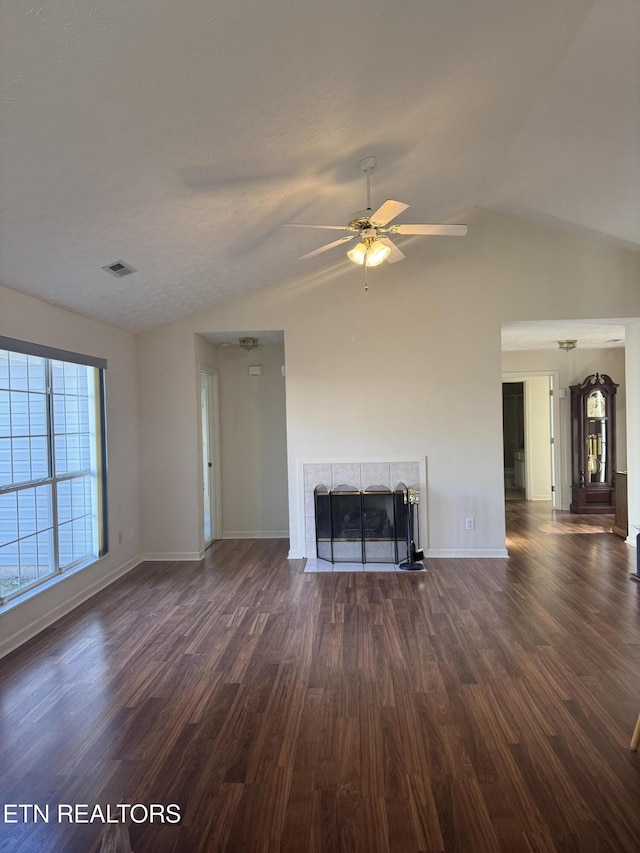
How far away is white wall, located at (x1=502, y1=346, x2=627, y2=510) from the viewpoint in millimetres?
7637

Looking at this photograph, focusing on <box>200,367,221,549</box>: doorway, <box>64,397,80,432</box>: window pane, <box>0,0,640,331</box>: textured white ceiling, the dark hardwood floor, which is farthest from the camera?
<box>200,367,221,549</box>: doorway

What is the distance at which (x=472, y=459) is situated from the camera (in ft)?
16.9

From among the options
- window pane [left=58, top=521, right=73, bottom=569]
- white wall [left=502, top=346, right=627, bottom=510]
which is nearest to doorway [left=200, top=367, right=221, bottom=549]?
window pane [left=58, top=521, right=73, bottom=569]

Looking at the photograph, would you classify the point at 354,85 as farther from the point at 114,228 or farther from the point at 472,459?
the point at 472,459

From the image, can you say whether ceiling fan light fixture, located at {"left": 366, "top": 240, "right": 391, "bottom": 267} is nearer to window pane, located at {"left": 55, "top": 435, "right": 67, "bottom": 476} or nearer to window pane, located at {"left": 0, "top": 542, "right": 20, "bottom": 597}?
window pane, located at {"left": 55, "top": 435, "right": 67, "bottom": 476}

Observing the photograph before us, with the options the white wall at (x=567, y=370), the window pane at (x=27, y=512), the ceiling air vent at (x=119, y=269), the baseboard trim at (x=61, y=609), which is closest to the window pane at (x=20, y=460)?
the window pane at (x=27, y=512)

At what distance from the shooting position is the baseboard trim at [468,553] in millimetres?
5137

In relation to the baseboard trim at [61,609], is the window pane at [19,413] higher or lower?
higher

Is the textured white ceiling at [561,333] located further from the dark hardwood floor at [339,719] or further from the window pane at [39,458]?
the window pane at [39,458]

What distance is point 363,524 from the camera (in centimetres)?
510

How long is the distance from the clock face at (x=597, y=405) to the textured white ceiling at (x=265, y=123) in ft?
11.3

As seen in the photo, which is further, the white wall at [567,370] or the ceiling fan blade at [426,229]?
the white wall at [567,370]

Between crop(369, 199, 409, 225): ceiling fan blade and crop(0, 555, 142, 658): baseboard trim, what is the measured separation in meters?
3.53

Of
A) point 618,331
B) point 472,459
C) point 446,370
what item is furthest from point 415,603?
point 618,331
